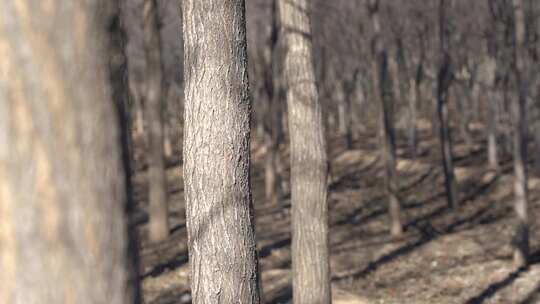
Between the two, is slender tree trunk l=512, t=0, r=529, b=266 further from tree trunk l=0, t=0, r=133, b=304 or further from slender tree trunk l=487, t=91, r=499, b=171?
tree trunk l=0, t=0, r=133, b=304

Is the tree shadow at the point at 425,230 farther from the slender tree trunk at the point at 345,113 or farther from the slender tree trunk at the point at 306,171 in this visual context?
the slender tree trunk at the point at 345,113

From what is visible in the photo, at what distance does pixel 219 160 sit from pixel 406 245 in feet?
40.0

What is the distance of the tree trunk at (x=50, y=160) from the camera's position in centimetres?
175

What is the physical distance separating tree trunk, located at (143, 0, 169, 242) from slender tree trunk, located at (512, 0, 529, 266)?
719 cm

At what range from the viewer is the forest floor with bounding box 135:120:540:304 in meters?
11.9

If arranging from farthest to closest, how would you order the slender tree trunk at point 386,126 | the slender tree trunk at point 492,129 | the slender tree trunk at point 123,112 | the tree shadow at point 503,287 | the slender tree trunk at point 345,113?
the slender tree trunk at point 345,113, the slender tree trunk at point 492,129, the slender tree trunk at point 386,126, the tree shadow at point 503,287, the slender tree trunk at point 123,112

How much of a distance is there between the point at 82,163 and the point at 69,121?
111 millimetres

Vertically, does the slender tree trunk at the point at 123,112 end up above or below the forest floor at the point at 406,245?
above

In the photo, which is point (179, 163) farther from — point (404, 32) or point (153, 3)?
point (153, 3)

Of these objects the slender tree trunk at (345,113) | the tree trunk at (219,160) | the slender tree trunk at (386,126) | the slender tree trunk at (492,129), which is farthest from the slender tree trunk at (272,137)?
the tree trunk at (219,160)

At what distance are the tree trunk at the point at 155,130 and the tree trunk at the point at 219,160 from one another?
1072cm

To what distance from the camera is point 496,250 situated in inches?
610

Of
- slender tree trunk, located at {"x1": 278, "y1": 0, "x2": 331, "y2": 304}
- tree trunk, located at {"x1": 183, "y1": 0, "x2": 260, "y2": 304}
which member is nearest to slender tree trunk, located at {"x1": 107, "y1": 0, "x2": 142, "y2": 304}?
tree trunk, located at {"x1": 183, "y1": 0, "x2": 260, "y2": 304}

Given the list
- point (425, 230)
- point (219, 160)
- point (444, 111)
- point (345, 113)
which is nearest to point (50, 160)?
point (219, 160)
